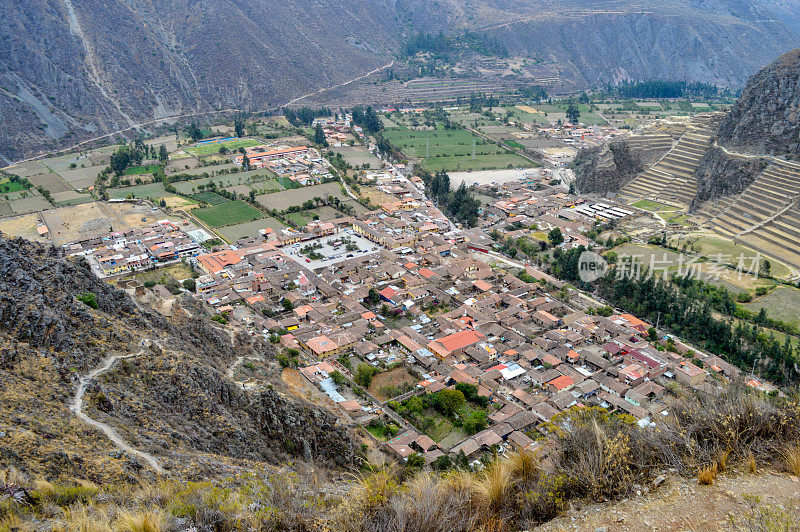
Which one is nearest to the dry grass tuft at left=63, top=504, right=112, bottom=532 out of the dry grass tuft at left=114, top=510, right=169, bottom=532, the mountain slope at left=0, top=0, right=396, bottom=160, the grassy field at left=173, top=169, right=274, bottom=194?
the dry grass tuft at left=114, top=510, right=169, bottom=532

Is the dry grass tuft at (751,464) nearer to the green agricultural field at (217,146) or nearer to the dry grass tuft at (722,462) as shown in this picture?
the dry grass tuft at (722,462)

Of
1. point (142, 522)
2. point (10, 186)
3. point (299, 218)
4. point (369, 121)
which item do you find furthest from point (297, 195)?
point (142, 522)

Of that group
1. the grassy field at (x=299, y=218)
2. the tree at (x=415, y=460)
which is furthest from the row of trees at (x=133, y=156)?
the tree at (x=415, y=460)

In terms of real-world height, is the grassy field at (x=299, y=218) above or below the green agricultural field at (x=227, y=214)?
below

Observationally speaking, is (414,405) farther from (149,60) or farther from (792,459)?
(149,60)

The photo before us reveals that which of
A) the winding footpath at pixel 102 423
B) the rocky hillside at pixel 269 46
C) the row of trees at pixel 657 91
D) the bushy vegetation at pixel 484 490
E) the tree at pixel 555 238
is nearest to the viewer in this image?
the bushy vegetation at pixel 484 490

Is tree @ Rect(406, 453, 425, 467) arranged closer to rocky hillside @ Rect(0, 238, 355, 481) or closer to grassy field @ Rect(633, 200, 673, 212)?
rocky hillside @ Rect(0, 238, 355, 481)
